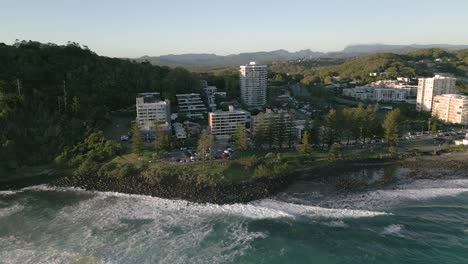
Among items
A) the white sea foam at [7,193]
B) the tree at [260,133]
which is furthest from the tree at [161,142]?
the white sea foam at [7,193]

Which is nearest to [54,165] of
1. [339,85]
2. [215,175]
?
[215,175]

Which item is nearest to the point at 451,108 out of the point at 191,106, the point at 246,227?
the point at 191,106

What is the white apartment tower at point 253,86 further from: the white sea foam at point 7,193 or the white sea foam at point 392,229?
the white sea foam at point 392,229

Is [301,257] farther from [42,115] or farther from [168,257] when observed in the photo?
[42,115]

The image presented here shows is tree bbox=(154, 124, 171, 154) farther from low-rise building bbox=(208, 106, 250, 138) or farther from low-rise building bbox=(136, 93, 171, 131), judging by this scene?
low-rise building bbox=(208, 106, 250, 138)

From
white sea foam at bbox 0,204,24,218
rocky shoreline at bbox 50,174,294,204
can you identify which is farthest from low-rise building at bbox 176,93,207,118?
white sea foam at bbox 0,204,24,218
